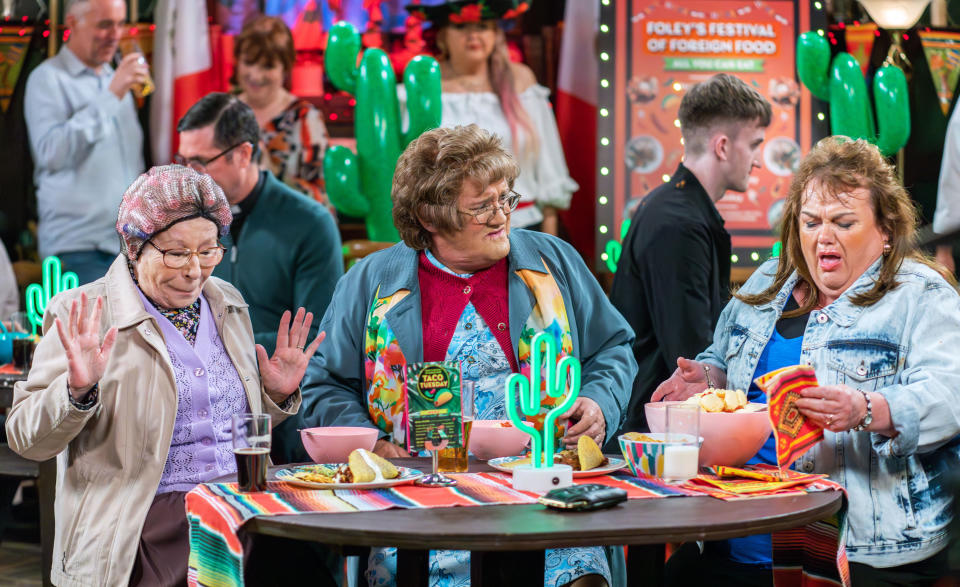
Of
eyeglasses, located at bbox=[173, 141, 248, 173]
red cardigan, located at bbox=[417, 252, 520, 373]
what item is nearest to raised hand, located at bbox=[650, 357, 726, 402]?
red cardigan, located at bbox=[417, 252, 520, 373]

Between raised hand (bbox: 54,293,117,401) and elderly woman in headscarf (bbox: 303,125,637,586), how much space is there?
0.51m

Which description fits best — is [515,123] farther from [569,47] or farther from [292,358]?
[292,358]

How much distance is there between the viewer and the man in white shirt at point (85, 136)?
20.6 feet

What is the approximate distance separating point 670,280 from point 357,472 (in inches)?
69.3

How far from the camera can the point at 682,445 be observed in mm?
1948

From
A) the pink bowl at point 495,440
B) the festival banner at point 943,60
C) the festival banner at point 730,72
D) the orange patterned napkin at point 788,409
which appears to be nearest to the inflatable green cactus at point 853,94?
the festival banner at point 730,72

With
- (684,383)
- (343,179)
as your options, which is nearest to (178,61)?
(343,179)

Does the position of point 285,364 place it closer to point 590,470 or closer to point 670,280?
point 590,470

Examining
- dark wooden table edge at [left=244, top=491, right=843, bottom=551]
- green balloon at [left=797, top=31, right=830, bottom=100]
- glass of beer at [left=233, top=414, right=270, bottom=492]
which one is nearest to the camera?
dark wooden table edge at [left=244, top=491, right=843, bottom=551]

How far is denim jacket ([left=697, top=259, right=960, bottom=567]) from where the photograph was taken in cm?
218

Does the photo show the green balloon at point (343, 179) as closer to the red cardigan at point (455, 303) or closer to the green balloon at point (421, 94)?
the green balloon at point (421, 94)

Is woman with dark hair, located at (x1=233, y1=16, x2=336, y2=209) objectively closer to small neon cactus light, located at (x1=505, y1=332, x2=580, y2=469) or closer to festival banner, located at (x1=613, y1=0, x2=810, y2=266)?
festival banner, located at (x1=613, y1=0, x2=810, y2=266)

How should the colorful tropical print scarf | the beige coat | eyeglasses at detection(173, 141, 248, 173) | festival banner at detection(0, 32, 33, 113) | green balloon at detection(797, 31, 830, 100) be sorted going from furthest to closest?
festival banner at detection(0, 32, 33, 113)
green balloon at detection(797, 31, 830, 100)
eyeglasses at detection(173, 141, 248, 173)
the colorful tropical print scarf
the beige coat

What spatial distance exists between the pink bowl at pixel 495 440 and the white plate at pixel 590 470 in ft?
0.13
